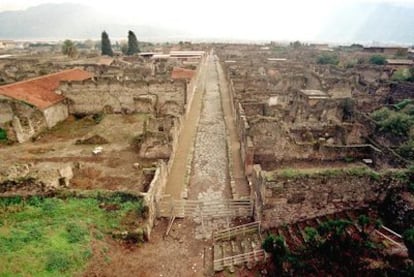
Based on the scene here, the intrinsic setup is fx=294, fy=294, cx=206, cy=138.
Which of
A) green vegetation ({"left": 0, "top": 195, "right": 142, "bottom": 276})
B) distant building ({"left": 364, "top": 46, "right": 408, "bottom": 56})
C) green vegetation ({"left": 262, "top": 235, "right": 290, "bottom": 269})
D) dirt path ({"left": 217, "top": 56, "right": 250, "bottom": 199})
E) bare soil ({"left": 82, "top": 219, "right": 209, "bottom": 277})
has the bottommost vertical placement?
bare soil ({"left": 82, "top": 219, "right": 209, "bottom": 277})

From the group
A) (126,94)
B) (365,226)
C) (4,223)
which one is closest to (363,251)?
(365,226)

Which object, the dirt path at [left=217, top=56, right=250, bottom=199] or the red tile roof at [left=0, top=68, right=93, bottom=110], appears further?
the red tile roof at [left=0, top=68, right=93, bottom=110]

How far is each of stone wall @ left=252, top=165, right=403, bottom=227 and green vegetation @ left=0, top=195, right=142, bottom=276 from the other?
5467 millimetres

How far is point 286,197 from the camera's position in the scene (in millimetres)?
11352

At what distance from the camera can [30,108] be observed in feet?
74.3

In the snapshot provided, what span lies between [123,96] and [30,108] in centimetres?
782

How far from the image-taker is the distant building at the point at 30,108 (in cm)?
2148

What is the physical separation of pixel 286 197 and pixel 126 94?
67.2 feet

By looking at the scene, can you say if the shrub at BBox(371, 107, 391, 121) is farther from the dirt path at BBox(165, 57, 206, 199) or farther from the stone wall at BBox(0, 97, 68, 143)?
the stone wall at BBox(0, 97, 68, 143)

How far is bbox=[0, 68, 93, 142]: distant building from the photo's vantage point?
70.5 feet

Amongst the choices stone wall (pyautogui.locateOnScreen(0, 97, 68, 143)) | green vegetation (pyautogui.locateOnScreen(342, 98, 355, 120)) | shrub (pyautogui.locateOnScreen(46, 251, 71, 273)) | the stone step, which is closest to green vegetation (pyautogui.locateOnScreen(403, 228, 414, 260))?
the stone step

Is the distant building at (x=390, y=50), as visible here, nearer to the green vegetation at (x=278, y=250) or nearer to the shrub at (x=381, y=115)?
the shrub at (x=381, y=115)

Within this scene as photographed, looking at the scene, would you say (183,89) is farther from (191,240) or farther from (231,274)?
(231,274)

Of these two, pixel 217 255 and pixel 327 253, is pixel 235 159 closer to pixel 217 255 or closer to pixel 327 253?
pixel 217 255
